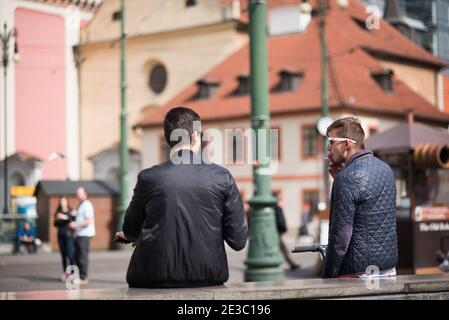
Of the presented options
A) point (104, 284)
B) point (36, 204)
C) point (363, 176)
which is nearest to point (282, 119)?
point (36, 204)

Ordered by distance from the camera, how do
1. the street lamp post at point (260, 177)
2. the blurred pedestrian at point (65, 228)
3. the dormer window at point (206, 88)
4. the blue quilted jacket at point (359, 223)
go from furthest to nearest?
the dormer window at point (206, 88)
the blurred pedestrian at point (65, 228)
the street lamp post at point (260, 177)
the blue quilted jacket at point (359, 223)

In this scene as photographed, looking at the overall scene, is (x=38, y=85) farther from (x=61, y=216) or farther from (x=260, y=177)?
(x=260, y=177)

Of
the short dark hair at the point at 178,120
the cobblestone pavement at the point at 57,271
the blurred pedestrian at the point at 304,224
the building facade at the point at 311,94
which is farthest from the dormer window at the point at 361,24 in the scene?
the short dark hair at the point at 178,120

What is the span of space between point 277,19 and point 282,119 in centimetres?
3598

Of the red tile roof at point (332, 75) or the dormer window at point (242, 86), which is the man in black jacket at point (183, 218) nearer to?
the red tile roof at point (332, 75)

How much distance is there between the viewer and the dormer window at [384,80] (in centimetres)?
5069

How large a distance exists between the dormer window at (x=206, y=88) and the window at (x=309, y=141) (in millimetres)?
7147

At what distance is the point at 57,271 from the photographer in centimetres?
2128

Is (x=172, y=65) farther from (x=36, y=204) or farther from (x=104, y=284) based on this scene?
(x=104, y=284)

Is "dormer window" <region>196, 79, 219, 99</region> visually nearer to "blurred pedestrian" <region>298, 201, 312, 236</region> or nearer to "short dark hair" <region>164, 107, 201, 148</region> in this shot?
"blurred pedestrian" <region>298, 201, 312, 236</region>
